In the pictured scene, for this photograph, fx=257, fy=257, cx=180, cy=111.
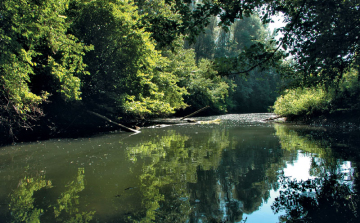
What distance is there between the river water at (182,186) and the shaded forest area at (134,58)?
7.32 ft

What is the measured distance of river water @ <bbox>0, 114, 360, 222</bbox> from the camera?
3632mm

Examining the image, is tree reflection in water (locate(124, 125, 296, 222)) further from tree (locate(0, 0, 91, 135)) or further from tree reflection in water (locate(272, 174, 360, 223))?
tree (locate(0, 0, 91, 135))

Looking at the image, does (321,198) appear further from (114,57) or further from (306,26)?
(114,57)

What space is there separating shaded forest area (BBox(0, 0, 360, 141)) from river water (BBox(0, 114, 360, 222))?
223 centimetres

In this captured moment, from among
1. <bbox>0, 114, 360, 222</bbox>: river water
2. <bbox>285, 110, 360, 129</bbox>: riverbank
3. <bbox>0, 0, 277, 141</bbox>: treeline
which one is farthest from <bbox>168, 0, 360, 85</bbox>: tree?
<bbox>285, 110, 360, 129</bbox>: riverbank

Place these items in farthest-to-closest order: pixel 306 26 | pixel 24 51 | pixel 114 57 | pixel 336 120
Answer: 1. pixel 114 57
2. pixel 336 120
3. pixel 24 51
4. pixel 306 26

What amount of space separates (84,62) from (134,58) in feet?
10.6

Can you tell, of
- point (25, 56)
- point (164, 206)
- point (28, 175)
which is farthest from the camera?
point (25, 56)

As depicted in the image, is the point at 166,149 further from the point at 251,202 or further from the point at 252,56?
the point at 251,202

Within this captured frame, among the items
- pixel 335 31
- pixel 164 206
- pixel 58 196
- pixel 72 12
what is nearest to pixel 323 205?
pixel 164 206

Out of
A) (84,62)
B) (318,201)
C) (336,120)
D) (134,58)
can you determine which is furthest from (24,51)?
(336,120)

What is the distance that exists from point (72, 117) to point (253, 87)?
4522 cm

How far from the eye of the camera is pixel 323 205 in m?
3.65

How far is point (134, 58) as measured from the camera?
17.6m
